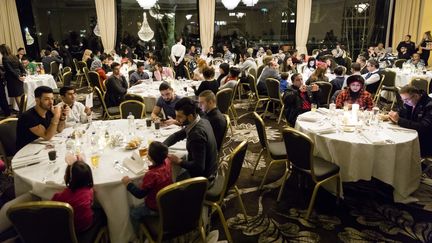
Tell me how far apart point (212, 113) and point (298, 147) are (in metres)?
0.98

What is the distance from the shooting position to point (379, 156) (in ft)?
11.5

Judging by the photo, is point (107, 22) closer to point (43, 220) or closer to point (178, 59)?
point (178, 59)

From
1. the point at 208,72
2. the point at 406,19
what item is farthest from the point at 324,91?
the point at 406,19

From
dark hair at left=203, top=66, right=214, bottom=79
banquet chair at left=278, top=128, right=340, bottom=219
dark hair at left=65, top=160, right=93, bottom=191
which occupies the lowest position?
banquet chair at left=278, top=128, right=340, bottom=219

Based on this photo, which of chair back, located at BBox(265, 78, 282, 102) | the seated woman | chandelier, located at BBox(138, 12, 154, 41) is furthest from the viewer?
chandelier, located at BBox(138, 12, 154, 41)

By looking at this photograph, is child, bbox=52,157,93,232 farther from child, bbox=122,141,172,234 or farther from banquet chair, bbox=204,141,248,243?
banquet chair, bbox=204,141,248,243

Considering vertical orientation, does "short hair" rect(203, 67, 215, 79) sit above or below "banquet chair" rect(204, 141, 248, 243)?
above

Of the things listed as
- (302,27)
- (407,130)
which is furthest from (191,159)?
(302,27)

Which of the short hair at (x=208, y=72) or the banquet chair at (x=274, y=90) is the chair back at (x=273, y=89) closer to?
the banquet chair at (x=274, y=90)

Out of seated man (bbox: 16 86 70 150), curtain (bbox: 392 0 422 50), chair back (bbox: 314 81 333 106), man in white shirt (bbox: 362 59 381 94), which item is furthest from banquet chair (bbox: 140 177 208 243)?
curtain (bbox: 392 0 422 50)

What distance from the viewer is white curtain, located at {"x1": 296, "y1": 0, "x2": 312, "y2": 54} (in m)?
12.0

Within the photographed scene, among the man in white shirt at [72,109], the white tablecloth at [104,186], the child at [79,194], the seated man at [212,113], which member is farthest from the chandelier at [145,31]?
the child at [79,194]

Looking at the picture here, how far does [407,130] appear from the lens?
380 cm

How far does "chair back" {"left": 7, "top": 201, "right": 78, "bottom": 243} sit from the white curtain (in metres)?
11.5
